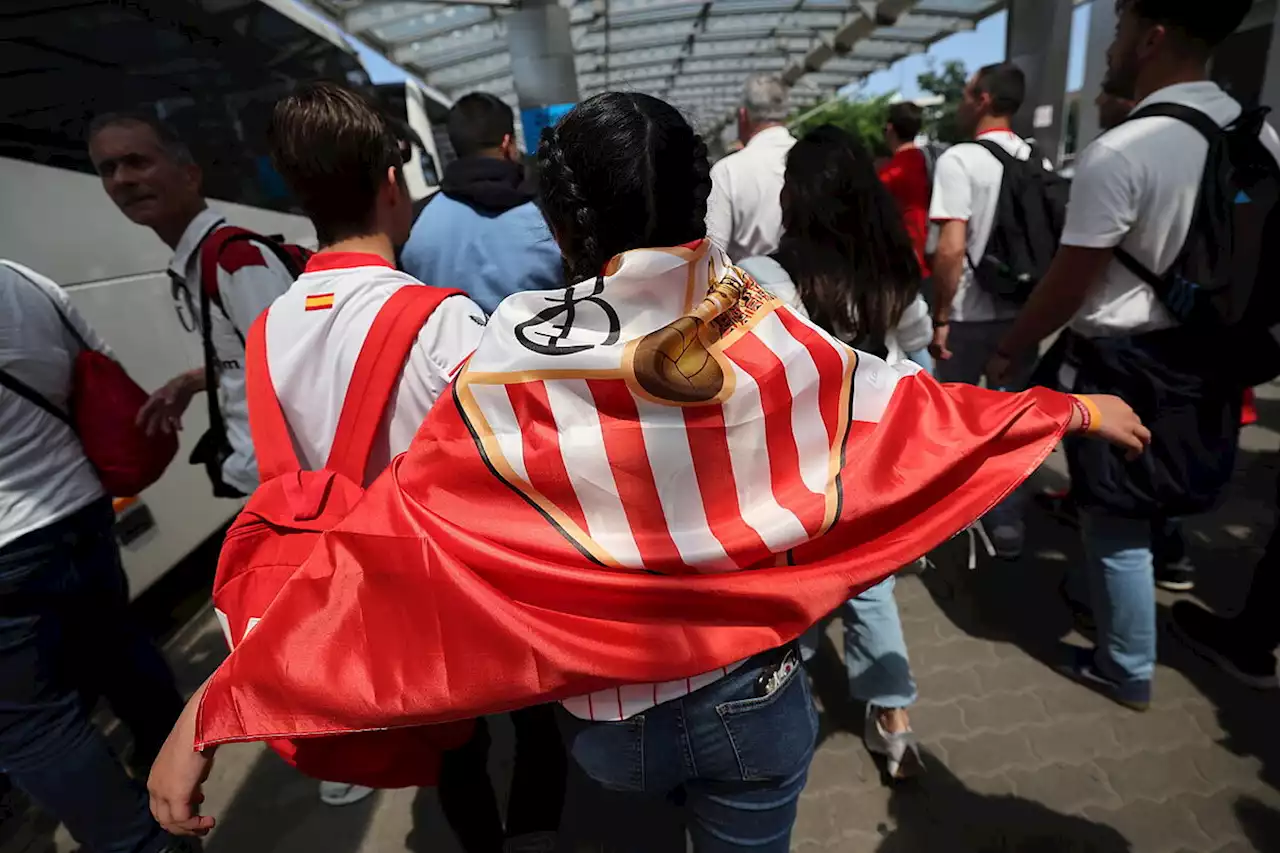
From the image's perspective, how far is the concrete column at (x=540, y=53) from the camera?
23.4 feet

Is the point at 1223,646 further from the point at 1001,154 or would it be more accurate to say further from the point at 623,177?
the point at 623,177

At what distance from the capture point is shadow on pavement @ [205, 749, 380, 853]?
7.71 ft

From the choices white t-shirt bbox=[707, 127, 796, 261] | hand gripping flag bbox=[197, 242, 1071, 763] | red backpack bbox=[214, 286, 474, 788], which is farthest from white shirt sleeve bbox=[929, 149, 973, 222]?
red backpack bbox=[214, 286, 474, 788]

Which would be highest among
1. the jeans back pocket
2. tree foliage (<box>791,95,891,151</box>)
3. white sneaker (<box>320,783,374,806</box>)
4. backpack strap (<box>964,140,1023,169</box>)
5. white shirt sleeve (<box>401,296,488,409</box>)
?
white shirt sleeve (<box>401,296,488,409</box>)

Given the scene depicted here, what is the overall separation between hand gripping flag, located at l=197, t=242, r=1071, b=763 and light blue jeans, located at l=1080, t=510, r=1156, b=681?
1620 mm

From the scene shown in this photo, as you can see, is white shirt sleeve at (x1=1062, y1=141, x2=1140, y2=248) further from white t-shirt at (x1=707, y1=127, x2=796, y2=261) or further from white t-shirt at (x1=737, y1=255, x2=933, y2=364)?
white t-shirt at (x1=707, y1=127, x2=796, y2=261)

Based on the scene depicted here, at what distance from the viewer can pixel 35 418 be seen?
5.89 ft

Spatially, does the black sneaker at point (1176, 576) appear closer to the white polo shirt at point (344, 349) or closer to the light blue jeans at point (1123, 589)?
the light blue jeans at point (1123, 589)

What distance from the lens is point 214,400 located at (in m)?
2.12

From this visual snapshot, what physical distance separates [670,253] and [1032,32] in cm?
896

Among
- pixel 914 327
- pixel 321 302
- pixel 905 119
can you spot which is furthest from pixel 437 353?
pixel 905 119

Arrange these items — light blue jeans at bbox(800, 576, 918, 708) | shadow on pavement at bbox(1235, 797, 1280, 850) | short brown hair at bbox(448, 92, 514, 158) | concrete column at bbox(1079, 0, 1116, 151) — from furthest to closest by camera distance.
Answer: concrete column at bbox(1079, 0, 1116, 151) → short brown hair at bbox(448, 92, 514, 158) → light blue jeans at bbox(800, 576, 918, 708) → shadow on pavement at bbox(1235, 797, 1280, 850)

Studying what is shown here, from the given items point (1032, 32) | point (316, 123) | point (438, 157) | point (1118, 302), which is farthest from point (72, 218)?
point (1032, 32)

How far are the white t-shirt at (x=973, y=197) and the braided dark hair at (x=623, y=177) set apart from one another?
253cm
